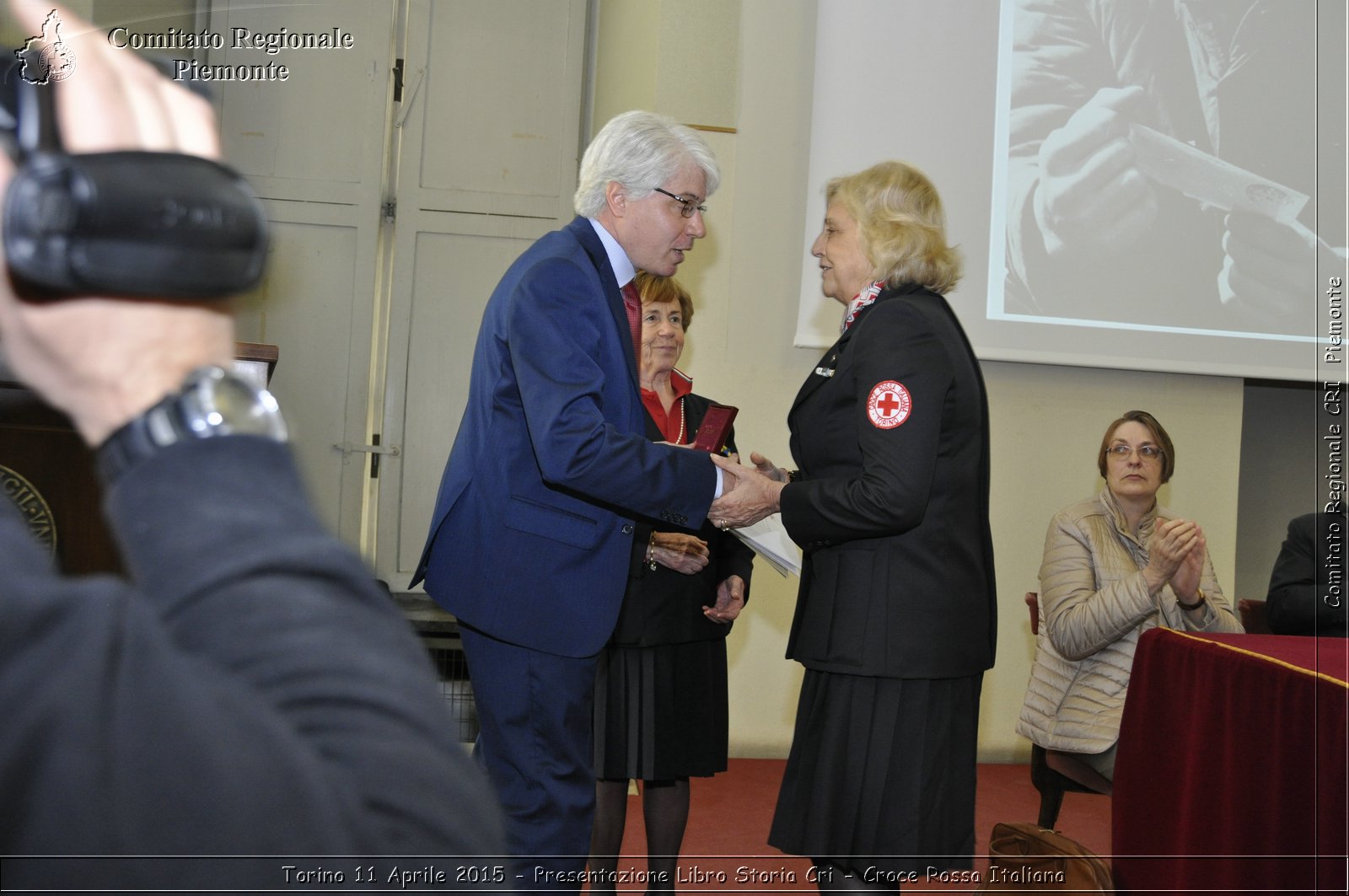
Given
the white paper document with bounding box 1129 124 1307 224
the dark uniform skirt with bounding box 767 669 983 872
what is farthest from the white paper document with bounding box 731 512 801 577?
the white paper document with bounding box 1129 124 1307 224

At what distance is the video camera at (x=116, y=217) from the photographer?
1.16 ft

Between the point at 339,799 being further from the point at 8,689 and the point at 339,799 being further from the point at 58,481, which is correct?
the point at 58,481

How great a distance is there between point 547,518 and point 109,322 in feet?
5.45

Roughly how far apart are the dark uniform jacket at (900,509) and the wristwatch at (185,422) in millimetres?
1673

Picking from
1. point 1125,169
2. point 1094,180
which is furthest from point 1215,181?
point 1094,180

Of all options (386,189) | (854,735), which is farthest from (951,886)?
(386,189)

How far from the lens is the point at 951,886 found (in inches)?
132

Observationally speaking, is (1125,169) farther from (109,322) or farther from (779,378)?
(109,322)

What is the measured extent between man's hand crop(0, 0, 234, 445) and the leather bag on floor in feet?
8.42

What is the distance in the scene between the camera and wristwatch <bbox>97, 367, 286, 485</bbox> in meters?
0.37

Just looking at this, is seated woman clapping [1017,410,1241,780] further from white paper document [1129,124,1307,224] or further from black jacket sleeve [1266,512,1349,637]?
white paper document [1129,124,1307,224]

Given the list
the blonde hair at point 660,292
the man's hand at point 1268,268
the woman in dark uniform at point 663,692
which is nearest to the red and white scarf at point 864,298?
the woman in dark uniform at point 663,692

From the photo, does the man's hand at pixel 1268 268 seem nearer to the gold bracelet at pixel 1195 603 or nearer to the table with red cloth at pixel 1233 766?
the gold bracelet at pixel 1195 603

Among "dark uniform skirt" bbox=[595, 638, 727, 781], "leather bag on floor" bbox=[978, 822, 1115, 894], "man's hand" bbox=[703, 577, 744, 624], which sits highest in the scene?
"man's hand" bbox=[703, 577, 744, 624]
